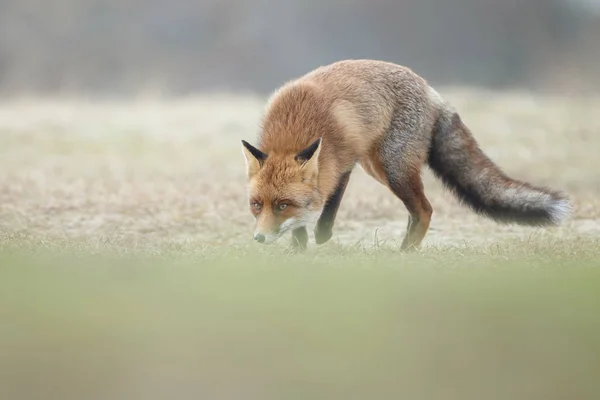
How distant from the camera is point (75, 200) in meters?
6.91

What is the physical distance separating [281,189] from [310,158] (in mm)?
225

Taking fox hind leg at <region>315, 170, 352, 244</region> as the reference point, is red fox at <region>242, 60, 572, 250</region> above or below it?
above

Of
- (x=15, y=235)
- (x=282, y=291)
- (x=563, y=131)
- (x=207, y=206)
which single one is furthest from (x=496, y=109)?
(x=282, y=291)

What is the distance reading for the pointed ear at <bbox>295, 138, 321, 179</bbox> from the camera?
426 cm

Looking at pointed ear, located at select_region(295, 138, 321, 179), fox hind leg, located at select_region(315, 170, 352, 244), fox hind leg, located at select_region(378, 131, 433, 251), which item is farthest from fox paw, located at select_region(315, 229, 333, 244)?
pointed ear, located at select_region(295, 138, 321, 179)

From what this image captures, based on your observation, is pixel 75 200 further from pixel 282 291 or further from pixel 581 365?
pixel 581 365

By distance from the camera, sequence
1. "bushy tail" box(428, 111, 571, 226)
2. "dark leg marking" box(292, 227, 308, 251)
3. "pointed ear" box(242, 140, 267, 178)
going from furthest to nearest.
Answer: "dark leg marking" box(292, 227, 308, 251)
"bushy tail" box(428, 111, 571, 226)
"pointed ear" box(242, 140, 267, 178)

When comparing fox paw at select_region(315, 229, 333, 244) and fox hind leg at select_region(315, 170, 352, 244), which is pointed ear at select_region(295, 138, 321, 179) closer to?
fox hind leg at select_region(315, 170, 352, 244)

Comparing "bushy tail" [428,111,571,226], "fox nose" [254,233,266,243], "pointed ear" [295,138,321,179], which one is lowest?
"fox nose" [254,233,266,243]

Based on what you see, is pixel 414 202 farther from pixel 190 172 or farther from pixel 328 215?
pixel 190 172

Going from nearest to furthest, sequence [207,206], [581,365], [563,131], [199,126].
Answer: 1. [581,365]
2. [207,206]
3. [563,131]
4. [199,126]

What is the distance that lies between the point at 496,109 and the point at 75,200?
6.38 meters

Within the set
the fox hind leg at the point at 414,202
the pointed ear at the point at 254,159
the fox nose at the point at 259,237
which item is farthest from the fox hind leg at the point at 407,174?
the fox nose at the point at 259,237

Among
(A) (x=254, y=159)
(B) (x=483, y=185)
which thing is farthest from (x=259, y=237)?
(B) (x=483, y=185)
